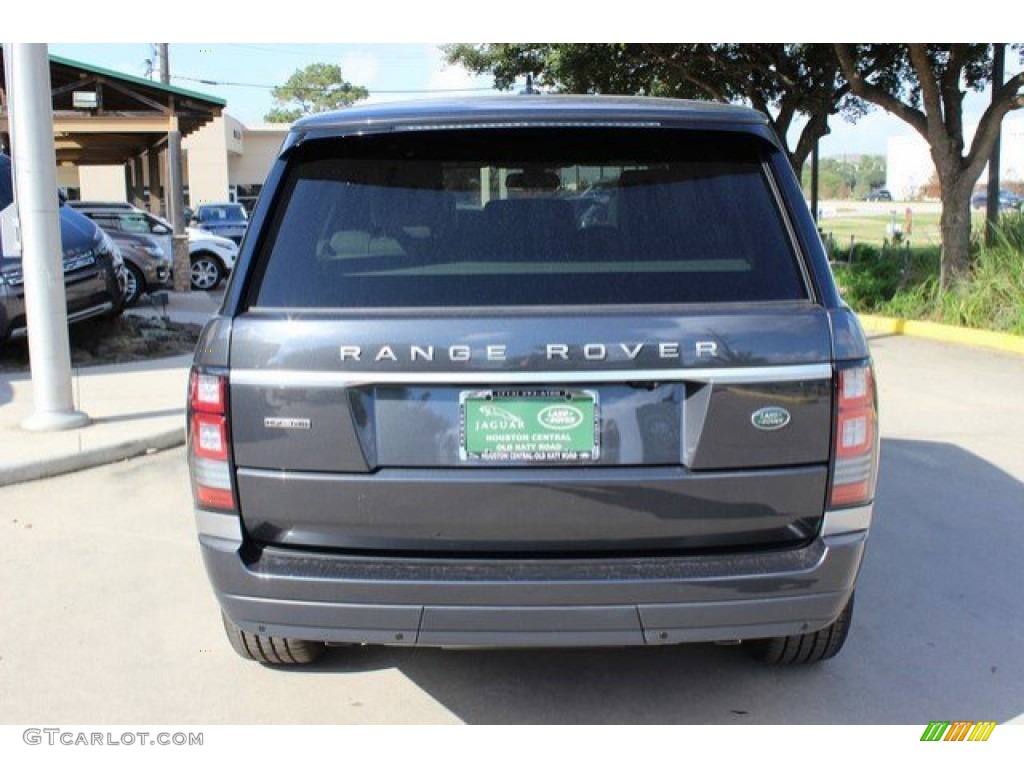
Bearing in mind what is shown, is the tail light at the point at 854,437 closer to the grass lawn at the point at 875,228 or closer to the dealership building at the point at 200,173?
the grass lawn at the point at 875,228

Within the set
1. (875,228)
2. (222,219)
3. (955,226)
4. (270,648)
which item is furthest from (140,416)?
(875,228)

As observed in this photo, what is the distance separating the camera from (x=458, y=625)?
2844 millimetres

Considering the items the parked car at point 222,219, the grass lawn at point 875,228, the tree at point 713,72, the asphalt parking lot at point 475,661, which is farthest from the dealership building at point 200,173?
the asphalt parking lot at point 475,661

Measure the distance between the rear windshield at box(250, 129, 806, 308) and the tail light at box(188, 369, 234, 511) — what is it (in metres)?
0.30

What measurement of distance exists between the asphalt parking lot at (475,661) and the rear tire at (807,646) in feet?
0.23

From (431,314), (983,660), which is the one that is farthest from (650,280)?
(983,660)

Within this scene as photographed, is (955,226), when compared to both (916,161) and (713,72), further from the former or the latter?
(916,161)

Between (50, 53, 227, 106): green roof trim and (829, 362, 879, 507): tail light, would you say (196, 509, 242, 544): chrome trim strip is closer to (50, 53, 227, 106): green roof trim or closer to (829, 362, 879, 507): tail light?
(829, 362, 879, 507): tail light

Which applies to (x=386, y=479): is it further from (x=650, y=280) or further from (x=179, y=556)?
(x=179, y=556)

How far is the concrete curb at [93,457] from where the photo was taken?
6.29 meters

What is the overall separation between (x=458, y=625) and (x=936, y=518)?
11.7ft

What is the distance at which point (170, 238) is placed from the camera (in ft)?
56.8

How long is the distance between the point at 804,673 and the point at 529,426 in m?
1.64
